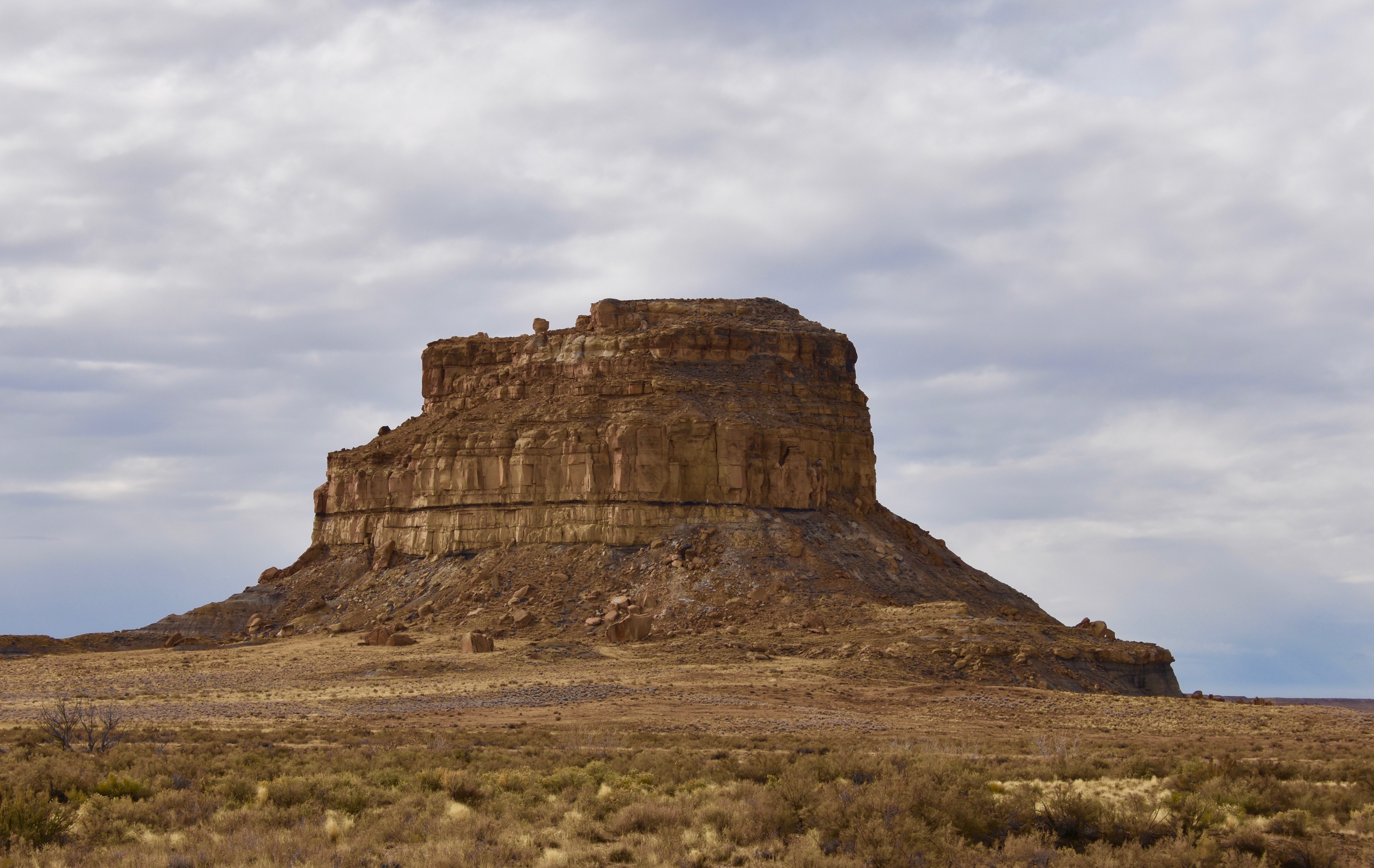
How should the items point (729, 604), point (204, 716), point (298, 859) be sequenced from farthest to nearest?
point (729, 604), point (204, 716), point (298, 859)

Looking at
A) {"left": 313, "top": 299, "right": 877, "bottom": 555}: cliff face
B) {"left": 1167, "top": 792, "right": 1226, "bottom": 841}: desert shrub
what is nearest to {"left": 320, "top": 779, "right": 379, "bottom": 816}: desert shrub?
{"left": 1167, "top": 792, "right": 1226, "bottom": 841}: desert shrub

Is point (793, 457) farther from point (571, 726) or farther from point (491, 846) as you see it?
point (491, 846)

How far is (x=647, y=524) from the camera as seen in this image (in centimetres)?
6475

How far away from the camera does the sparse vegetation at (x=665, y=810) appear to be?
47.9 ft

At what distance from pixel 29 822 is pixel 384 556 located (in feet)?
192

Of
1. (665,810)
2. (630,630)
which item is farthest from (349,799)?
(630,630)

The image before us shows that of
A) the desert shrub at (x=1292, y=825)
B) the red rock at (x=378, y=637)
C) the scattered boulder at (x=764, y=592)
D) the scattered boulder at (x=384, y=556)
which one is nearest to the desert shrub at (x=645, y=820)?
the desert shrub at (x=1292, y=825)

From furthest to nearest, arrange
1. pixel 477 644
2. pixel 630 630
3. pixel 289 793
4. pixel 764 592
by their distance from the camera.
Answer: pixel 764 592 → pixel 630 630 → pixel 477 644 → pixel 289 793

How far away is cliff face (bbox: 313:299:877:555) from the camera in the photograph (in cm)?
6569

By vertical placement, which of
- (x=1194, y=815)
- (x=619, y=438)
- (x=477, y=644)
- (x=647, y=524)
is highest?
(x=619, y=438)

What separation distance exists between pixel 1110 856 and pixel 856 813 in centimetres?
321

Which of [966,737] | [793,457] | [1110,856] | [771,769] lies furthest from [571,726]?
[793,457]

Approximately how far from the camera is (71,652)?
65.2 metres

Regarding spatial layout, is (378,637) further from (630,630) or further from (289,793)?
(289,793)
